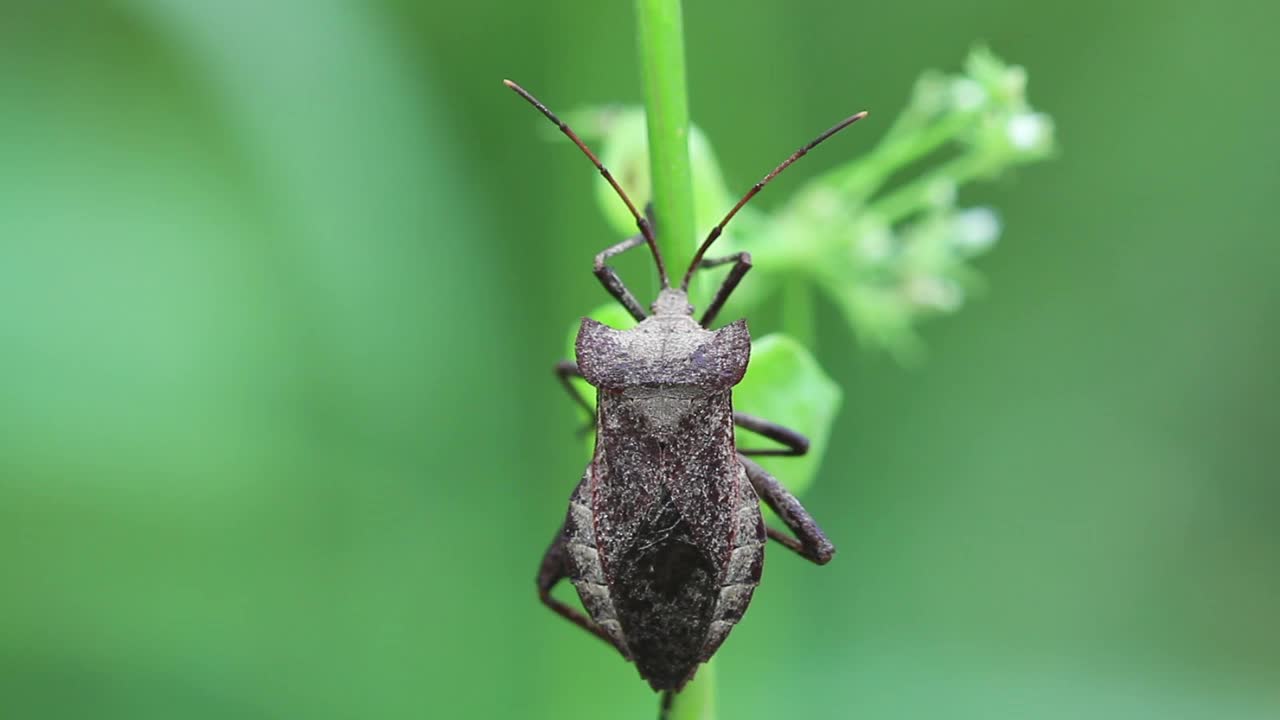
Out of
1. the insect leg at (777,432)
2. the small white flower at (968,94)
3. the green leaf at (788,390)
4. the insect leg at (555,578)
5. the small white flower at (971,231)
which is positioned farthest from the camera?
the small white flower at (971,231)

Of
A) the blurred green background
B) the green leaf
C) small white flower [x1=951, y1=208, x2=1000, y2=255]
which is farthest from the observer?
the blurred green background

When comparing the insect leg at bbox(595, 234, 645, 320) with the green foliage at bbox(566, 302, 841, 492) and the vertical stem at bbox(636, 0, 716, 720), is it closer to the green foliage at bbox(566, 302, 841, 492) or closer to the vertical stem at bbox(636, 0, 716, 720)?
the green foliage at bbox(566, 302, 841, 492)

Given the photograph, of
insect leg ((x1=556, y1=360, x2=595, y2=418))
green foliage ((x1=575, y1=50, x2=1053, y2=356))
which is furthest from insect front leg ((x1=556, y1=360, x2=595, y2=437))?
green foliage ((x1=575, y1=50, x2=1053, y2=356))

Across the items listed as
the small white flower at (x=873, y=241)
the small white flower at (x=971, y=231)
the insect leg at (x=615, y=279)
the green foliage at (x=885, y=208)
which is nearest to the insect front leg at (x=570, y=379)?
the insect leg at (x=615, y=279)

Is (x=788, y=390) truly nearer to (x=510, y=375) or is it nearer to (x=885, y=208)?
(x=885, y=208)

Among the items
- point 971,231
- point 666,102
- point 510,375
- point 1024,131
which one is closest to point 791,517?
point 971,231

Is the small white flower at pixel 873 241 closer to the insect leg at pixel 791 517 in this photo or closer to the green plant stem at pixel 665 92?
the insect leg at pixel 791 517

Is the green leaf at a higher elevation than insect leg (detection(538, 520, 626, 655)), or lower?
higher
